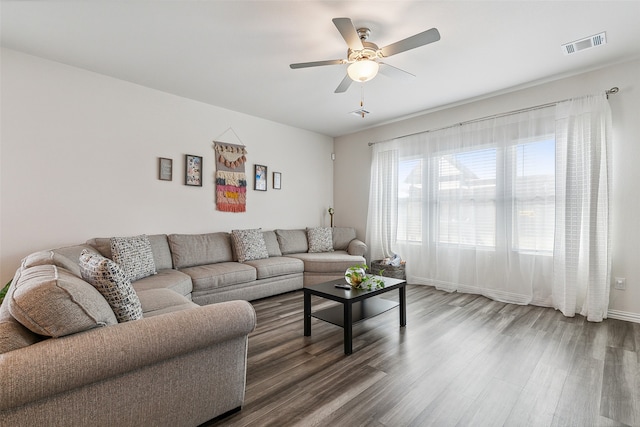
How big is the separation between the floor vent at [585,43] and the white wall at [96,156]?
3889 mm

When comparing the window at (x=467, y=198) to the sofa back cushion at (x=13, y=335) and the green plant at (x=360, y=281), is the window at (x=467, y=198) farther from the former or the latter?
the sofa back cushion at (x=13, y=335)

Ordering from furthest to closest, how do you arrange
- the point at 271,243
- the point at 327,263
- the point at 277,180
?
the point at 277,180 → the point at 271,243 → the point at 327,263

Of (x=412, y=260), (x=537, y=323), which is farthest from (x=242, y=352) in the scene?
(x=412, y=260)

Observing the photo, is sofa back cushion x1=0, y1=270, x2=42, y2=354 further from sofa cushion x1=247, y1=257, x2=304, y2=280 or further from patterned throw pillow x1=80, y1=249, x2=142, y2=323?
sofa cushion x1=247, y1=257, x2=304, y2=280

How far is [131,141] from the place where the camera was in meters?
3.60

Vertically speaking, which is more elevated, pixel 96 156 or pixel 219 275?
pixel 96 156

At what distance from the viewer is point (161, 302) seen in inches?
88.1

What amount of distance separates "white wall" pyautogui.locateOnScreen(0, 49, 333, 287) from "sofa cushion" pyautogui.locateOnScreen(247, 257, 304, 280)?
90cm

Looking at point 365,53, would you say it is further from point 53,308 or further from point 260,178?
point 260,178

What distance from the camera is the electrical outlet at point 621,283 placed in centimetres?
307

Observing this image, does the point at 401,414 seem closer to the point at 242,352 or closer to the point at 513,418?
the point at 513,418

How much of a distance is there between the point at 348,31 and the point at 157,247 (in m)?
3.04

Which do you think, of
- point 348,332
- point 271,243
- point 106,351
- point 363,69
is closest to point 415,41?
point 363,69

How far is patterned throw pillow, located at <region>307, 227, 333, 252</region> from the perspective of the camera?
16.7ft
